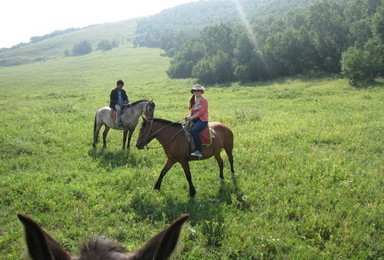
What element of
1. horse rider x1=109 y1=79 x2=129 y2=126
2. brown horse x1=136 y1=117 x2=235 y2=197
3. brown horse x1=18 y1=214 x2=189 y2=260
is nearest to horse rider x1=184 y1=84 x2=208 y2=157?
brown horse x1=136 y1=117 x2=235 y2=197

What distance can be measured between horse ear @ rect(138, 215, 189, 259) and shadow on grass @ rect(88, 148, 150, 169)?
29.7ft

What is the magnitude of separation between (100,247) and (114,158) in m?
10.1

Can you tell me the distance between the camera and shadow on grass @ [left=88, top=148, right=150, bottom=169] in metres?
10.9

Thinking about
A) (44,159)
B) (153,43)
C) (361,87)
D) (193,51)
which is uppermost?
(153,43)

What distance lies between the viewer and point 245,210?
7.33 meters

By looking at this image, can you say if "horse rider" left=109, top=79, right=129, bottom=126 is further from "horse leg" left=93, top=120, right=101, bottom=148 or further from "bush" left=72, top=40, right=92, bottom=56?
"bush" left=72, top=40, right=92, bottom=56

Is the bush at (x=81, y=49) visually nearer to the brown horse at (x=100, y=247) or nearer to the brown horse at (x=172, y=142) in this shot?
the brown horse at (x=172, y=142)

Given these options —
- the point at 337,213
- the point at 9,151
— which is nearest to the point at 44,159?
the point at 9,151

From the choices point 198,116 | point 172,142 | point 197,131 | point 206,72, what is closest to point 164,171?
point 172,142

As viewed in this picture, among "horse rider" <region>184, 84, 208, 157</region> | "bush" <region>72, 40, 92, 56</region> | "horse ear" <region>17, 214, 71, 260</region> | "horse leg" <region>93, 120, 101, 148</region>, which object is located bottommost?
"horse leg" <region>93, 120, 101, 148</region>

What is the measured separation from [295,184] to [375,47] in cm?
3349

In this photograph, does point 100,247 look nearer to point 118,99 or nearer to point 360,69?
point 118,99

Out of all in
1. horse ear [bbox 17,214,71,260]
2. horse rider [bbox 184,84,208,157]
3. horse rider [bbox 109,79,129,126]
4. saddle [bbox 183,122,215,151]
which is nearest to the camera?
horse ear [bbox 17,214,71,260]

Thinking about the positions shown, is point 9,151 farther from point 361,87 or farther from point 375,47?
point 375,47
